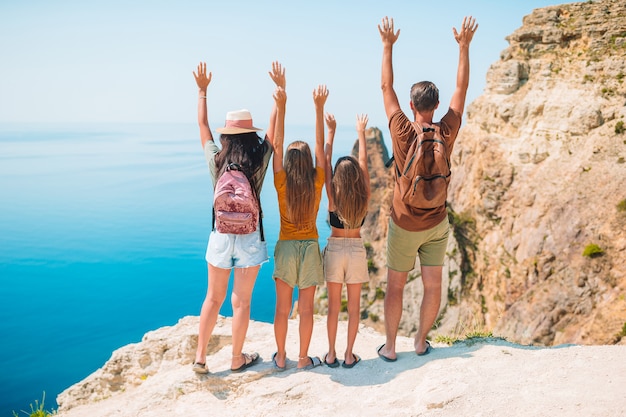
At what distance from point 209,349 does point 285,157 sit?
3679mm

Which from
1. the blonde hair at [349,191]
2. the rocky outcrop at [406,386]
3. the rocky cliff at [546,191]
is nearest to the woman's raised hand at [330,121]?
the blonde hair at [349,191]

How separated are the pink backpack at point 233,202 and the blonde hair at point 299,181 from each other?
0.40 m

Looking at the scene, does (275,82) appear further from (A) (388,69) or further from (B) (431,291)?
(B) (431,291)

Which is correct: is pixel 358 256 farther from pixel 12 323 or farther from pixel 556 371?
pixel 12 323

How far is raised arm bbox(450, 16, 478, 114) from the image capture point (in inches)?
198

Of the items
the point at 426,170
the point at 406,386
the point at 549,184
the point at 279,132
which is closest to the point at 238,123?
the point at 279,132

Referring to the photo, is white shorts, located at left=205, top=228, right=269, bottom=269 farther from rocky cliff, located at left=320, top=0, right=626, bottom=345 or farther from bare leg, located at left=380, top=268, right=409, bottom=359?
rocky cliff, located at left=320, top=0, right=626, bottom=345

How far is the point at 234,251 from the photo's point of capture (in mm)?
4973

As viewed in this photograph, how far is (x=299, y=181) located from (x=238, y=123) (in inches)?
35.7

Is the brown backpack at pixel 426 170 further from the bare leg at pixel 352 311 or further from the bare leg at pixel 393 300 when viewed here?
the bare leg at pixel 352 311

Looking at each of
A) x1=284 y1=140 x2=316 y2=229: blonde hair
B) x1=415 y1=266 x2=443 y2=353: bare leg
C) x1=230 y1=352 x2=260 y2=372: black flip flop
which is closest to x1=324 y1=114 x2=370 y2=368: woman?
x1=284 y1=140 x2=316 y2=229: blonde hair

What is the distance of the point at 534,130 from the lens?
Result: 2478cm

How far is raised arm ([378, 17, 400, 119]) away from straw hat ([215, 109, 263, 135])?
139 centimetres

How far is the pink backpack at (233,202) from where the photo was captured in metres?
4.84
